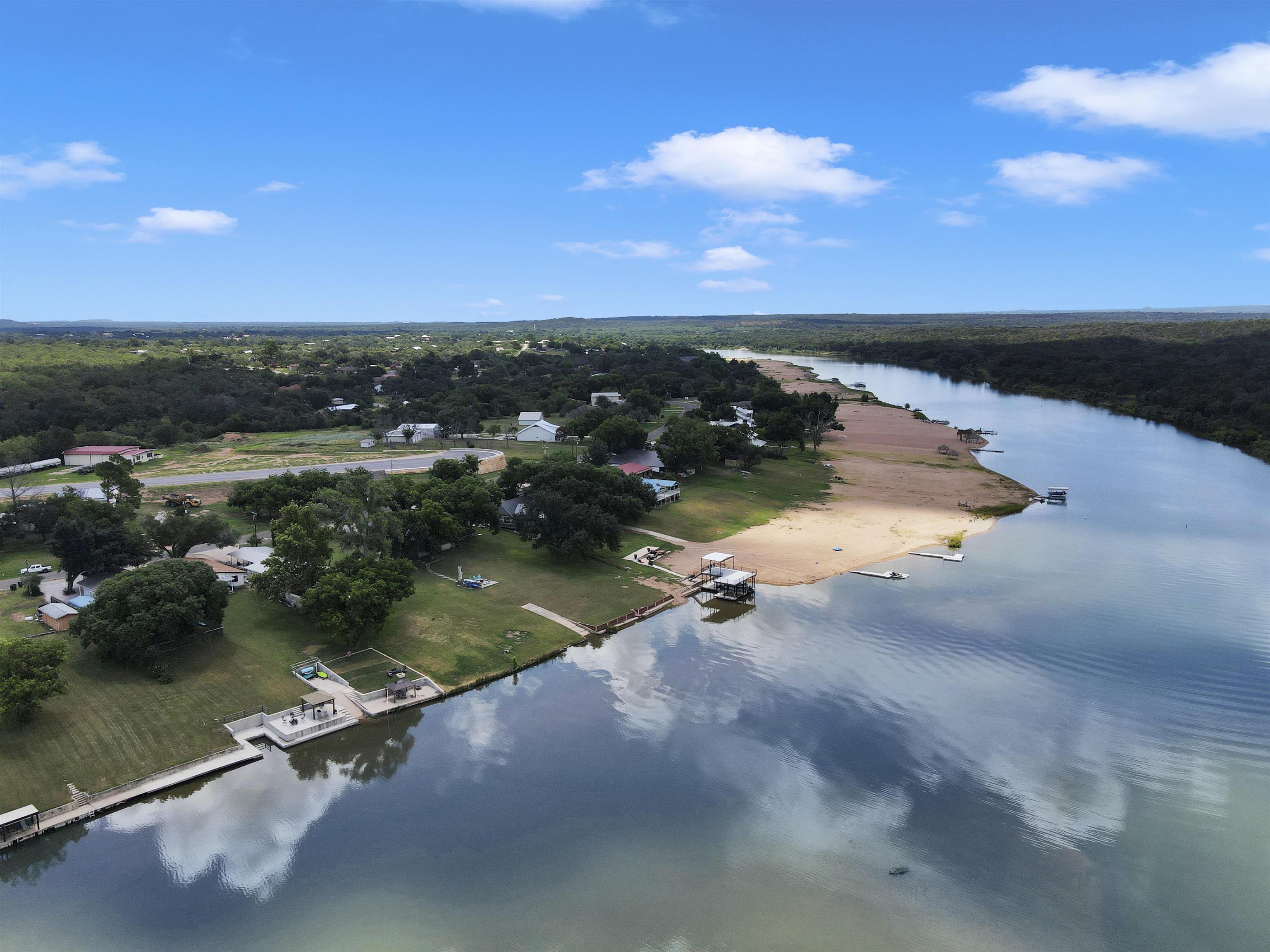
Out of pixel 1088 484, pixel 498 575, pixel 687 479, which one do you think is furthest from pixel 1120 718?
pixel 1088 484

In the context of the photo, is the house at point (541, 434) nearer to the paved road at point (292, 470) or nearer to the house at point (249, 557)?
the paved road at point (292, 470)

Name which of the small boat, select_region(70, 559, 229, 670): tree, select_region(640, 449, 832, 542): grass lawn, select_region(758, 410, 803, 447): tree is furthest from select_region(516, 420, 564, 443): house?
select_region(70, 559, 229, 670): tree

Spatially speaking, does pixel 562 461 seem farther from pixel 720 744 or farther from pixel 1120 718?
pixel 1120 718

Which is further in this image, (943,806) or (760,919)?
(943,806)

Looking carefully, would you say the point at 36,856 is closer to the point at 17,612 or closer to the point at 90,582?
the point at 17,612

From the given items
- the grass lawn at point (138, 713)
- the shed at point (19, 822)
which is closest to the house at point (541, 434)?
the grass lawn at point (138, 713)

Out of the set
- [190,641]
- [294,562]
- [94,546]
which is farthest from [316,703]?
[94,546]
